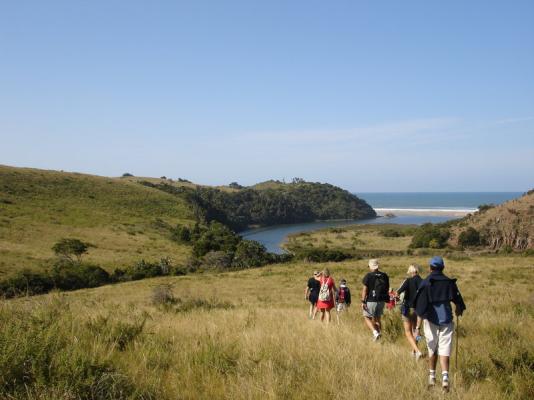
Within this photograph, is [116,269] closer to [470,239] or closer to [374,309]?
[374,309]

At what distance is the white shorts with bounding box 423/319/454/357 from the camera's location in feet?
18.6

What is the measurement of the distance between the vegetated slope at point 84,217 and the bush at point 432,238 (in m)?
37.2

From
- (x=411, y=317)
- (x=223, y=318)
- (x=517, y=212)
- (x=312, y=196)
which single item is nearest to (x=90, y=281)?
(x=223, y=318)

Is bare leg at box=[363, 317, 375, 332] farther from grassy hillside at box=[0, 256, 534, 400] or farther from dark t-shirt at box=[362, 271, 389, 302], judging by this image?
grassy hillside at box=[0, 256, 534, 400]

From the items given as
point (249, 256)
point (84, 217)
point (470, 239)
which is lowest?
point (249, 256)

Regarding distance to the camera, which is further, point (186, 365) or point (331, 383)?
point (186, 365)

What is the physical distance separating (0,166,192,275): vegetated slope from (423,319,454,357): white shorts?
38899mm

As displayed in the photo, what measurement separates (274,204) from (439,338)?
149m

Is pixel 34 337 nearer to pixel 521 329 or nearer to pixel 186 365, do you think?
pixel 186 365

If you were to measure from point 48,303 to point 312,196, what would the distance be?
180362 mm

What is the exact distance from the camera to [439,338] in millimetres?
5863

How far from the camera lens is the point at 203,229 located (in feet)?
252

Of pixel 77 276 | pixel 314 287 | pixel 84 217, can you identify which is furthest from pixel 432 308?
pixel 84 217

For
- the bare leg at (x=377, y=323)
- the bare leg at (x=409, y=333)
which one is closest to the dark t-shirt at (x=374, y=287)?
the bare leg at (x=377, y=323)
